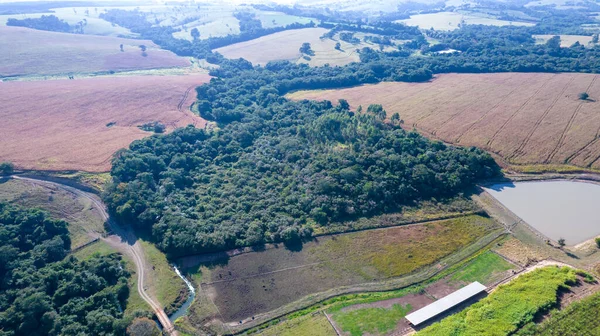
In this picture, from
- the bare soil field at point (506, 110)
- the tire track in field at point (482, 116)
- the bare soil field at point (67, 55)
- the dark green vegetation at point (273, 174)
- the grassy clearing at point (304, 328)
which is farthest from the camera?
the bare soil field at point (67, 55)

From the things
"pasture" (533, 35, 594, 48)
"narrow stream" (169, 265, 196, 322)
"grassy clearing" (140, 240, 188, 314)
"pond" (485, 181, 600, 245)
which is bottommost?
"narrow stream" (169, 265, 196, 322)

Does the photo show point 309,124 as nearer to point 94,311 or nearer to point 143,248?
point 143,248

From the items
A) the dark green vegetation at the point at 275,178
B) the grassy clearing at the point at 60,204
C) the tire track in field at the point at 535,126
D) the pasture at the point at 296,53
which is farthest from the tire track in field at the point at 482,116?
the grassy clearing at the point at 60,204

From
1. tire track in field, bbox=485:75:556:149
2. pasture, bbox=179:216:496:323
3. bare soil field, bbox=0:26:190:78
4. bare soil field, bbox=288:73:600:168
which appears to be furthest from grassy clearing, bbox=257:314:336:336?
bare soil field, bbox=0:26:190:78

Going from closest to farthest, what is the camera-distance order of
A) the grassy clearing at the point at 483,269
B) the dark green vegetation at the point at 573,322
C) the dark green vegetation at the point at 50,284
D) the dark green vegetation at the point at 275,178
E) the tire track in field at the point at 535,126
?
1. the dark green vegetation at the point at 573,322
2. the dark green vegetation at the point at 50,284
3. the grassy clearing at the point at 483,269
4. the dark green vegetation at the point at 275,178
5. the tire track in field at the point at 535,126

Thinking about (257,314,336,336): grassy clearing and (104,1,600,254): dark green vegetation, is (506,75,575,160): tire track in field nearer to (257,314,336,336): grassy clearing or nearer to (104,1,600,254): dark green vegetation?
(104,1,600,254): dark green vegetation

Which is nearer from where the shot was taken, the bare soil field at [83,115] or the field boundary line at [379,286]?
the field boundary line at [379,286]

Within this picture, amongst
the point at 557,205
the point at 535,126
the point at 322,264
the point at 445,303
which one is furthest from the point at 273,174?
the point at 535,126

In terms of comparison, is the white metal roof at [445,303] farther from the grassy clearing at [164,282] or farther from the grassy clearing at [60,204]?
the grassy clearing at [60,204]
